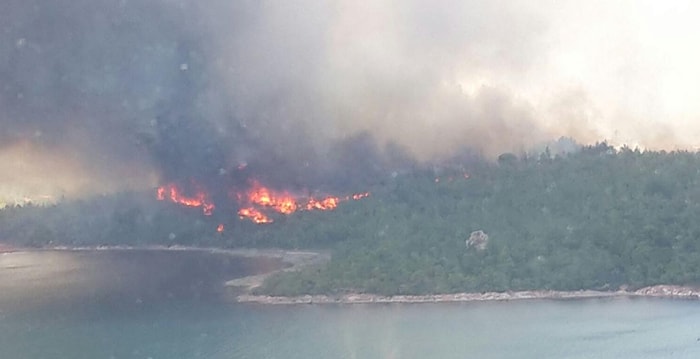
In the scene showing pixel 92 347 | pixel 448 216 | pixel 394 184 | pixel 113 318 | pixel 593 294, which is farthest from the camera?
pixel 394 184

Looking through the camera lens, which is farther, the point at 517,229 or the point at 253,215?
the point at 253,215

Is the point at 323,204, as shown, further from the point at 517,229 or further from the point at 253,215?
the point at 517,229

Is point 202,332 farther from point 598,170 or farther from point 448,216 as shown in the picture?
point 598,170

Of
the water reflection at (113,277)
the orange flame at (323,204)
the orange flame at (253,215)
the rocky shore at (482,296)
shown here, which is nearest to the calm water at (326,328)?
the water reflection at (113,277)

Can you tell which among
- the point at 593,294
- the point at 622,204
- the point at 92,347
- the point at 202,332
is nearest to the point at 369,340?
the point at 202,332

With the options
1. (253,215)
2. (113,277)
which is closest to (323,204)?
(253,215)

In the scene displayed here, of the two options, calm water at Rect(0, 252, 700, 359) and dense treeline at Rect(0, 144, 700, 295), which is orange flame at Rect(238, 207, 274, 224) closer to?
dense treeline at Rect(0, 144, 700, 295)

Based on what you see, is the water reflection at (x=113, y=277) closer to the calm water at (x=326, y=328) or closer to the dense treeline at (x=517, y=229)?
the calm water at (x=326, y=328)
